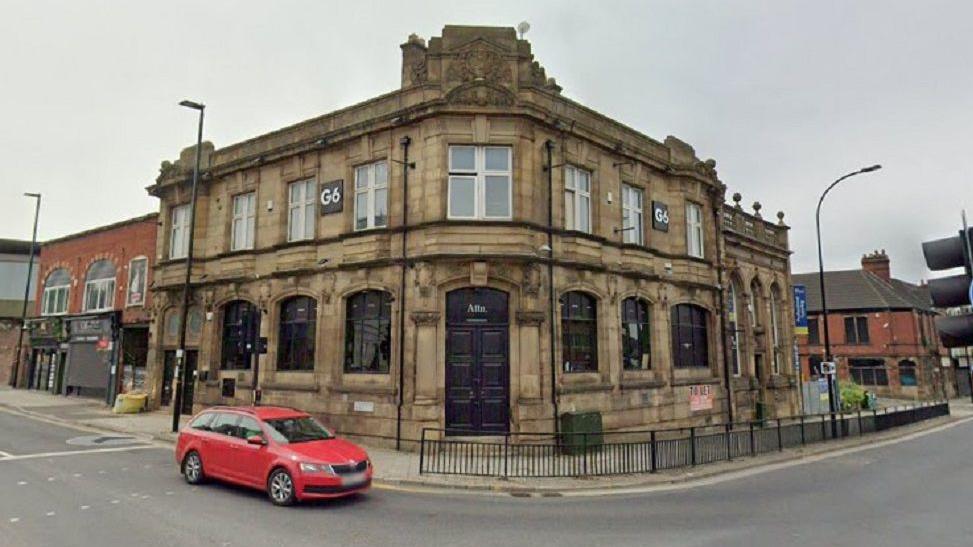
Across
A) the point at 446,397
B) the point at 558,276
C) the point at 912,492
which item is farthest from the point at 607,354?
the point at 912,492

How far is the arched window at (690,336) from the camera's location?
70.1 feet

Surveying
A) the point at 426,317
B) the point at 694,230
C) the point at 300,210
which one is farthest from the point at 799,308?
the point at 300,210

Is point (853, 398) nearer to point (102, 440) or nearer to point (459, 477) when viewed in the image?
point (459, 477)

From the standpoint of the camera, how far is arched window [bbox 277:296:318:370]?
62.2ft

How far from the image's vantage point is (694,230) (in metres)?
23.5

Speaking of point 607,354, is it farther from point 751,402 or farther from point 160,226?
point 160,226

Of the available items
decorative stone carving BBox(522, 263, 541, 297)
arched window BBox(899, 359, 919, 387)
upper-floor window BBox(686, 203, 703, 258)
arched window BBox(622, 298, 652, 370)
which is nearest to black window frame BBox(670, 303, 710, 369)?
arched window BBox(622, 298, 652, 370)

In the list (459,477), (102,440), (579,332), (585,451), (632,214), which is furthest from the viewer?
(632,214)

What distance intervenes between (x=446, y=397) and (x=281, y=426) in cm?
582

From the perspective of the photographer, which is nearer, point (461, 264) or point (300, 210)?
point (461, 264)

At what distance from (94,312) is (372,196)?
21324 mm

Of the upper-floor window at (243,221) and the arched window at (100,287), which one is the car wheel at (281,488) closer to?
the upper-floor window at (243,221)

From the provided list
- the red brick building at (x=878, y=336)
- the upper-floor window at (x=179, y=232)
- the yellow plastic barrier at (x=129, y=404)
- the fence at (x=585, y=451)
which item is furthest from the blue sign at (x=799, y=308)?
the yellow plastic barrier at (x=129, y=404)

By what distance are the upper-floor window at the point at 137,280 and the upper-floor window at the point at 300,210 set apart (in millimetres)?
12233
